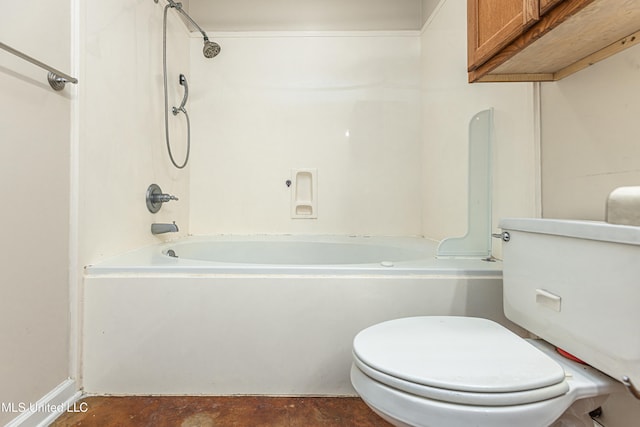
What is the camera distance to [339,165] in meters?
2.13

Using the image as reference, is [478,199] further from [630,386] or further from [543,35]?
[630,386]

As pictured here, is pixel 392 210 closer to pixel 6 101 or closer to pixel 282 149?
pixel 282 149

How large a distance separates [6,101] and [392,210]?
191 centimetres

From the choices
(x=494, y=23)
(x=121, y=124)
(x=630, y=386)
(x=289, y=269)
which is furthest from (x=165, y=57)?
(x=630, y=386)

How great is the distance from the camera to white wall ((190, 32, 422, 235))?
212 cm

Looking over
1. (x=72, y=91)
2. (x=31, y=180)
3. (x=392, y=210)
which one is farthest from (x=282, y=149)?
(x=31, y=180)

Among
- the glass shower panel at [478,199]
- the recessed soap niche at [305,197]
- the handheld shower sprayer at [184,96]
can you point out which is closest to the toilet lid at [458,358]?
the glass shower panel at [478,199]

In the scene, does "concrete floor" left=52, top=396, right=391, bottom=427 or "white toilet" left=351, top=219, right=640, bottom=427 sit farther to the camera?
"concrete floor" left=52, top=396, right=391, bottom=427

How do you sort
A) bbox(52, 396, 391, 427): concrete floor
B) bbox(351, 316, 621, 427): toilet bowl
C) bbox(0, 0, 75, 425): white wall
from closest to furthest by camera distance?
bbox(351, 316, 621, 427): toilet bowl, bbox(0, 0, 75, 425): white wall, bbox(52, 396, 391, 427): concrete floor

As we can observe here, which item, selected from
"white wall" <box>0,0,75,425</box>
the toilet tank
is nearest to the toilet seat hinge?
the toilet tank

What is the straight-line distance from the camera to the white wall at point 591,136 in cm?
77

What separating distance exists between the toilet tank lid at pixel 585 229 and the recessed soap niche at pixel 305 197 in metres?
1.42

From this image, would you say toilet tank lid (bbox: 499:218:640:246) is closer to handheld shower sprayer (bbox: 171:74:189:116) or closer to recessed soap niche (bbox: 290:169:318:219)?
recessed soap niche (bbox: 290:169:318:219)

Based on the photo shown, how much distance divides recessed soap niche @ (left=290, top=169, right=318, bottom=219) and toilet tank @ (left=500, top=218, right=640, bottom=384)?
55.4 inches
